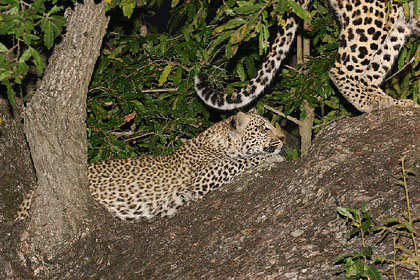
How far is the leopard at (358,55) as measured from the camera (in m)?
7.20

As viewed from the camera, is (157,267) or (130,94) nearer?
(157,267)

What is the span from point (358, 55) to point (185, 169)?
2.47m

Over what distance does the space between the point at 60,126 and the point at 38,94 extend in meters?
0.33

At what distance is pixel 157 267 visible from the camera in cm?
613

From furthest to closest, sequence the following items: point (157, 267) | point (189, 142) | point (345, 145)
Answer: point (189, 142)
point (345, 145)
point (157, 267)

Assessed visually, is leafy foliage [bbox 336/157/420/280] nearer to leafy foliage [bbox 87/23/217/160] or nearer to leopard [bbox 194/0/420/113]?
leopard [bbox 194/0/420/113]

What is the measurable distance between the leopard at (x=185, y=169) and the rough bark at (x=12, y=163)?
0.81 meters

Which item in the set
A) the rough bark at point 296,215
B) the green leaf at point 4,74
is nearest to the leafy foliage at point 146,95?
the rough bark at point 296,215

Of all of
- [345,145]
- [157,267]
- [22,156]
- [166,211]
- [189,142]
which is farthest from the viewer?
[189,142]

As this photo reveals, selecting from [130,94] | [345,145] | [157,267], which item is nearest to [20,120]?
[130,94]

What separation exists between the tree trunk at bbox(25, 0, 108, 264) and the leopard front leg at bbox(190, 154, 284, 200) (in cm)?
212

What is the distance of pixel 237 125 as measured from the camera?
8.74m

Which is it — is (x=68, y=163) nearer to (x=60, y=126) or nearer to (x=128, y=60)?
(x=60, y=126)

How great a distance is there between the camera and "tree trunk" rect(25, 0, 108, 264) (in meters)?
6.11
